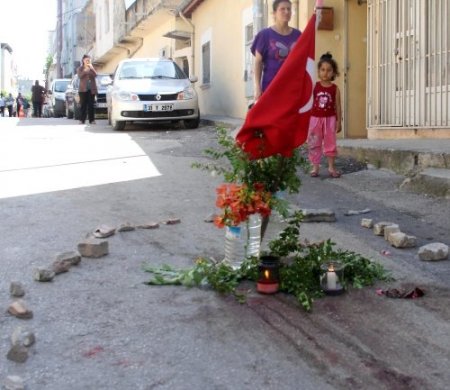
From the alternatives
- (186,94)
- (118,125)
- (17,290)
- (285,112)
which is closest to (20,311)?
(17,290)

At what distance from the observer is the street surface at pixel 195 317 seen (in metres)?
2.88

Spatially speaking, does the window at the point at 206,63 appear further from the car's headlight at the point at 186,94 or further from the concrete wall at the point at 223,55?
the car's headlight at the point at 186,94

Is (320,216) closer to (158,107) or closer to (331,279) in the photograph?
(331,279)

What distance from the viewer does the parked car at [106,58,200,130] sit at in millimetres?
14844

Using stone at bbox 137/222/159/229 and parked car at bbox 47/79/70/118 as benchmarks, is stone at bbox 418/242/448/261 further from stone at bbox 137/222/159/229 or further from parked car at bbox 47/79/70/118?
parked car at bbox 47/79/70/118

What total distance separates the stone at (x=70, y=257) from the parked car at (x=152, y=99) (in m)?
10.7

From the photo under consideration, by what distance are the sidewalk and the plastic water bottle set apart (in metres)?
2.16

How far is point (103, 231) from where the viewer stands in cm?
507

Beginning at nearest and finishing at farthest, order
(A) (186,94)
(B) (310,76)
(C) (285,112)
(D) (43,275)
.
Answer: (C) (285,112)
(B) (310,76)
(D) (43,275)
(A) (186,94)

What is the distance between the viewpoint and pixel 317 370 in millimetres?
2900

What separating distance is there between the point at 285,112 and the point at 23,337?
178 centimetres

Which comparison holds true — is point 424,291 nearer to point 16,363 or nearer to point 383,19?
point 16,363

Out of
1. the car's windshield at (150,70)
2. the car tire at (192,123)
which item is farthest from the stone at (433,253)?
the car's windshield at (150,70)

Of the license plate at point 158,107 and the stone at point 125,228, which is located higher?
the license plate at point 158,107
